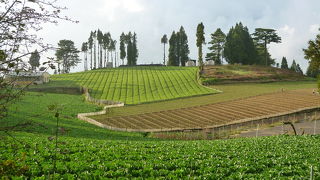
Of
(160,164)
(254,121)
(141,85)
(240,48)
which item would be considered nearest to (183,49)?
(240,48)

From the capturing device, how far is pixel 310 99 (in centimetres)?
6144

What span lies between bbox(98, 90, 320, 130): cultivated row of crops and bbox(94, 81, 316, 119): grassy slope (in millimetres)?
3360

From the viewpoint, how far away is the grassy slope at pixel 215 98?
58.8m

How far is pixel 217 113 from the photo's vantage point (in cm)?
5406

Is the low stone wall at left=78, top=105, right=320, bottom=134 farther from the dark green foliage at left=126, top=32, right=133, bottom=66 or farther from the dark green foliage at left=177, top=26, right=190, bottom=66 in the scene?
the dark green foliage at left=126, top=32, right=133, bottom=66

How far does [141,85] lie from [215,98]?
2827cm

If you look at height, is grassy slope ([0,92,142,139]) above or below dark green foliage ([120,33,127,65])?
below

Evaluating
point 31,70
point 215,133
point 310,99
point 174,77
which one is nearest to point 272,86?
point 310,99

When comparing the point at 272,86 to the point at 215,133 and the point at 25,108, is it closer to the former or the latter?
the point at 215,133

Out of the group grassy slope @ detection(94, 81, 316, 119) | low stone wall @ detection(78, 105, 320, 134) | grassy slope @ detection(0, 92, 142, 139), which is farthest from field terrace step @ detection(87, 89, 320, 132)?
A: grassy slope @ detection(0, 92, 142, 139)

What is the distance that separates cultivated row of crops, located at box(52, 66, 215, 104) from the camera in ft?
251

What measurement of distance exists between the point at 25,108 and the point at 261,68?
252ft

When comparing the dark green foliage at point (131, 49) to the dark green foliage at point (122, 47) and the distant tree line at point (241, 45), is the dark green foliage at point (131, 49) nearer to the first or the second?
the dark green foliage at point (122, 47)

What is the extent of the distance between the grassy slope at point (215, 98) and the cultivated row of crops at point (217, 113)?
336cm
